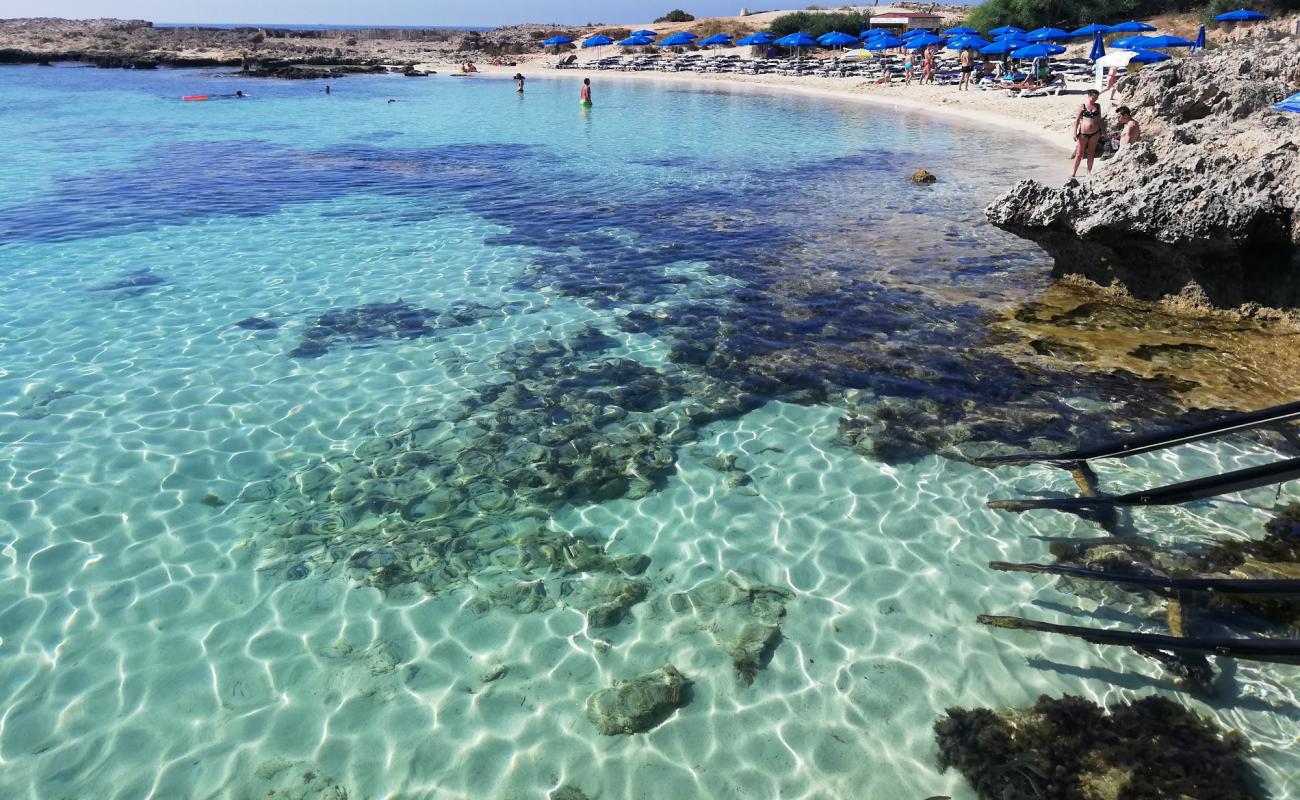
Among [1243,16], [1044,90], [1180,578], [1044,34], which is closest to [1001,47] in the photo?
[1044,34]

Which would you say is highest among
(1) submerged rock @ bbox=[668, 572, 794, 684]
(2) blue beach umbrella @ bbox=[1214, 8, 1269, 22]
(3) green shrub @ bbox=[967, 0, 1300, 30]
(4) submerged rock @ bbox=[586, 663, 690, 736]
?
(3) green shrub @ bbox=[967, 0, 1300, 30]

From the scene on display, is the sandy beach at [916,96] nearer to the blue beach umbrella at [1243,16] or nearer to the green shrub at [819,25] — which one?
the blue beach umbrella at [1243,16]

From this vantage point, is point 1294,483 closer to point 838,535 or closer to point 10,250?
point 838,535

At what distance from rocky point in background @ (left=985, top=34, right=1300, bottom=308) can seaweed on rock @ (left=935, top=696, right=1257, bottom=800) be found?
6867mm

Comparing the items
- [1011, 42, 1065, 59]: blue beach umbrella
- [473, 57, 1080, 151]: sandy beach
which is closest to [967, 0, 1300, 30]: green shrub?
[473, 57, 1080, 151]: sandy beach

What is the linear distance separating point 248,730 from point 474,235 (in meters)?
11.7

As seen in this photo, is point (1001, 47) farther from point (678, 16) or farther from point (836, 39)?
point (678, 16)

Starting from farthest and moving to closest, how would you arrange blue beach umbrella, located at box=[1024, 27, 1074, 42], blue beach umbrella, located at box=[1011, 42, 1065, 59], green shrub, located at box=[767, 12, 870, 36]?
green shrub, located at box=[767, 12, 870, 36] → blue beach umbrella, located at box=[1024, 27, 1074, 42] → blue beach umbrella, located at box=[1011, 42, 1065, 59]

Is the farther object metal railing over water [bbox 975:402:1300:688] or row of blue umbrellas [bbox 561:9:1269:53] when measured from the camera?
row of blue umbrellas [bbox 561:9:1269:53]

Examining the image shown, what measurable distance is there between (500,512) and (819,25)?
63.5m

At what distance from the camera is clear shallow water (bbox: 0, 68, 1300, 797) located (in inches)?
168

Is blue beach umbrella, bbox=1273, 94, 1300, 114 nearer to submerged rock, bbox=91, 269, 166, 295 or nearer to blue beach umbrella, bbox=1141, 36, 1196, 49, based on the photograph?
submerged rock, bbox=91, 269, 166, 295

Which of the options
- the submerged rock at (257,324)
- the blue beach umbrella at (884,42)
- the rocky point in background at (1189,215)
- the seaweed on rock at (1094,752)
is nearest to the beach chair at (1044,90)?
the blue beach umbrella at (884,42)

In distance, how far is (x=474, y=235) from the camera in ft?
48.5
